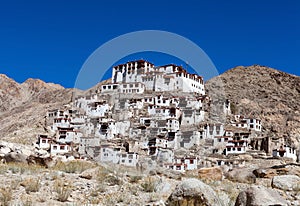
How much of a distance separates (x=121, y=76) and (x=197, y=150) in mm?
27671

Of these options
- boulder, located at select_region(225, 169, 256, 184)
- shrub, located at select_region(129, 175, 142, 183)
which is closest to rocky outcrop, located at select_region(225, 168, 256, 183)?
boulder, located at select_region(225, 169, 256, 184)

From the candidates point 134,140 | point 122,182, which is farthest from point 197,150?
→ point 122,182

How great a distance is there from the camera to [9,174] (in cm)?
975

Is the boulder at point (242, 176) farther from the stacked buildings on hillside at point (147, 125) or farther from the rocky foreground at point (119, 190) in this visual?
the stacked buildings on hillside at point (147, 125)

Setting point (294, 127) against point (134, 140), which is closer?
point (134, 140)

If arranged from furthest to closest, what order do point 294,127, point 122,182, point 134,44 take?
point 294,127
point 134,44
point 122,182

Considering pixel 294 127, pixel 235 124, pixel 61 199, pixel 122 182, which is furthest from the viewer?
pixel 294 127

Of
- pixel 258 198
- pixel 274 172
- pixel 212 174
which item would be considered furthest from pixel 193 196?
pixel 274 172

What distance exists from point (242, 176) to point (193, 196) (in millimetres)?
6214

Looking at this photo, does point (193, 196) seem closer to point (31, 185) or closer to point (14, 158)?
point (31, 185)

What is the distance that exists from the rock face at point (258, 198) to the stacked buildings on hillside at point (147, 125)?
114 ft

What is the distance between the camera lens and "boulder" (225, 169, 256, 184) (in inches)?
513

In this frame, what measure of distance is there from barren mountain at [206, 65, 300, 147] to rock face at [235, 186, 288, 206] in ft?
188

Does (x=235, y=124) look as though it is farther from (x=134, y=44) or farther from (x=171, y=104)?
(x=134, y=44)
